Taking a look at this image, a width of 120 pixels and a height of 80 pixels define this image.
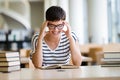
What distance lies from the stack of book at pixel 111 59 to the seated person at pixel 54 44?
0.34m

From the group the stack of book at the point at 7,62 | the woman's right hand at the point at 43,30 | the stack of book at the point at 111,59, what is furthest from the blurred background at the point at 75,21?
the stack of book at the point at 7,62

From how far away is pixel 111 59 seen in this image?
240 centimetres

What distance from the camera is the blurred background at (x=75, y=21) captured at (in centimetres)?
995

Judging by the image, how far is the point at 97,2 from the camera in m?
10.0

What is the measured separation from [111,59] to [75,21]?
768cm

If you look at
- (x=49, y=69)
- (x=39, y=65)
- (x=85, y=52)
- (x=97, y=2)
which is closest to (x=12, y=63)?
(x=49, y=69)

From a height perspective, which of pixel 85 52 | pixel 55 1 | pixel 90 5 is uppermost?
pixel 90 5

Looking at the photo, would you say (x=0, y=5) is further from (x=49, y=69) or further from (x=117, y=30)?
(x=49, y=69)

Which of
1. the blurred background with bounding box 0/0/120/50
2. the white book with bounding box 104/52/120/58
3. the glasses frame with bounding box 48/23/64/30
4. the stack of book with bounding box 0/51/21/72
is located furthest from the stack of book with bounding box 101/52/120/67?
the blurred background with bounding box 0/0/120/50

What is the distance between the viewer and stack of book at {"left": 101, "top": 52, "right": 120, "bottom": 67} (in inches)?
93.5

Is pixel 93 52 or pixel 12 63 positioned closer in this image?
pixel 12 63

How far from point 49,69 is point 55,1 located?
1.23m

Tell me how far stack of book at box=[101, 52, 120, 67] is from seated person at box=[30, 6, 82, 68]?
342 millimetres

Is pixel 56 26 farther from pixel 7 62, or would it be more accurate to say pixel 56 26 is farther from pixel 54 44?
pixel 7 62
